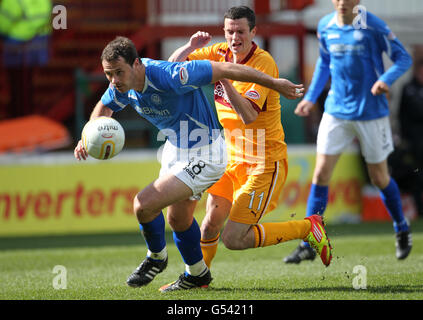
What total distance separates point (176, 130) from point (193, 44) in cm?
70

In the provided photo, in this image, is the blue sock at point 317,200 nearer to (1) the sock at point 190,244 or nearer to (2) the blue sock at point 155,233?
(1) the sock at point 190,244

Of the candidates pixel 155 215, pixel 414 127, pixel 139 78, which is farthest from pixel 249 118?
pixel 414 127

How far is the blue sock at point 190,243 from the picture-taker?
18.6ft

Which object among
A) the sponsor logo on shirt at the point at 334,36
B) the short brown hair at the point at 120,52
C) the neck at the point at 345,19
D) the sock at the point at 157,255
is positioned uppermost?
the neck at the point at 345,19

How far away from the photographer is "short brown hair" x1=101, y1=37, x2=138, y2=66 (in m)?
5.07

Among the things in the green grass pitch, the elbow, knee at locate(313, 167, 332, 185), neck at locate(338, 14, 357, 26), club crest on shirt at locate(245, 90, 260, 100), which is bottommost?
the green grass pitch

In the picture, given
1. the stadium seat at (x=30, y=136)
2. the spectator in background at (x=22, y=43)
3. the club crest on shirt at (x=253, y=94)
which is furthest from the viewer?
the spectator in background at (x=22, y=43)

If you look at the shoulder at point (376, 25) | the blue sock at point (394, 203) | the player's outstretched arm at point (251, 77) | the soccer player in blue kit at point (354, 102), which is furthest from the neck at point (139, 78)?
the blue sock at point (394, 203)

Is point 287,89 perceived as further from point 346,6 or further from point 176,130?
point 346,6

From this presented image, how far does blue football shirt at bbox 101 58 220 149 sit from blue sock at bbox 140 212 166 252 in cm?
58

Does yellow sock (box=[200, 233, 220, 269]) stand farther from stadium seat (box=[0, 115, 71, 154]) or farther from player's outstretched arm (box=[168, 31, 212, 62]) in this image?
stadium seat (box=[0, 115, 71, 154])

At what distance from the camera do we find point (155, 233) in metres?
5.57

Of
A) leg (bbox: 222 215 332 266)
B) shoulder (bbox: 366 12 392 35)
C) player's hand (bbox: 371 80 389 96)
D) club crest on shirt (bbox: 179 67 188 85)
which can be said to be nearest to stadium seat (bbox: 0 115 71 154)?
shoulder (bbox: 366 12 392 35)

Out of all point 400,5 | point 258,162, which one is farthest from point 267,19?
point 258,162
